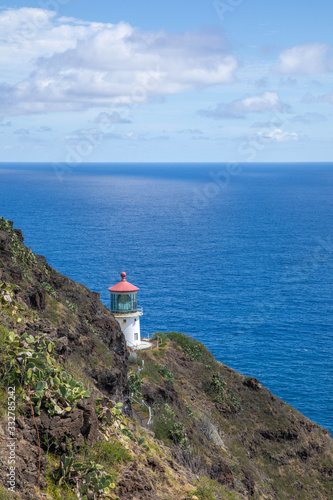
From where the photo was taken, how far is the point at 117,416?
731 inches

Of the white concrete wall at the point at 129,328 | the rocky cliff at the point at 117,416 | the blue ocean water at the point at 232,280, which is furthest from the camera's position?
the blue ocean water at the point at 232,280

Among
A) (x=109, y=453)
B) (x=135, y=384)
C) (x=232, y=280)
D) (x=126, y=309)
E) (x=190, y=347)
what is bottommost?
(x=109, y=453)

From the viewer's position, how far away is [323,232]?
163250 millimetres


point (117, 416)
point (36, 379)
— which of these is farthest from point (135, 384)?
point (36, 379)

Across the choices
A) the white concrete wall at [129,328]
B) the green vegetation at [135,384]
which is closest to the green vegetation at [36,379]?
the green vegetation at [135,384]

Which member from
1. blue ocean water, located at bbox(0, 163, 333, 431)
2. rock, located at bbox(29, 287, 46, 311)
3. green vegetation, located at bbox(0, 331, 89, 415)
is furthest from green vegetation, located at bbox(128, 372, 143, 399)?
blue ocean water, located at bbox(0, 163, 333, 431)

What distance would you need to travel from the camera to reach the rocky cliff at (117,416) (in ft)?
47.9

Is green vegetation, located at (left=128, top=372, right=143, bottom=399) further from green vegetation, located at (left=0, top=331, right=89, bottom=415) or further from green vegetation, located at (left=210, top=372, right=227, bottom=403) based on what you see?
green vegetation, located at (left=0, top=331, right=89, bottom=415)

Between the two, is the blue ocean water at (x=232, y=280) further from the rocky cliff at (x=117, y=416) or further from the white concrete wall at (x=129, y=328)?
the white concrete wall at (x=129, y=328)

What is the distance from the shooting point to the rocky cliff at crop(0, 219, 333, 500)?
14609mm

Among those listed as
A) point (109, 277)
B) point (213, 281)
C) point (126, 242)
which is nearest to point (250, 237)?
point (126, 242)

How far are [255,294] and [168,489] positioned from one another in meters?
82.2

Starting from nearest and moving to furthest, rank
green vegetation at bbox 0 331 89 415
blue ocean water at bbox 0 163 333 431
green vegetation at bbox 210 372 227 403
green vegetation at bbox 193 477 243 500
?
green vegetation at bbox 0 331 89 415 < green vegetation at bbox 193 477 243 500 < green vegetation at bbox 210 372 227 403 < blue ocean water at bbox 0 163 333 431

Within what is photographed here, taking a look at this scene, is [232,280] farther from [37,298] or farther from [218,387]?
[37,298]
